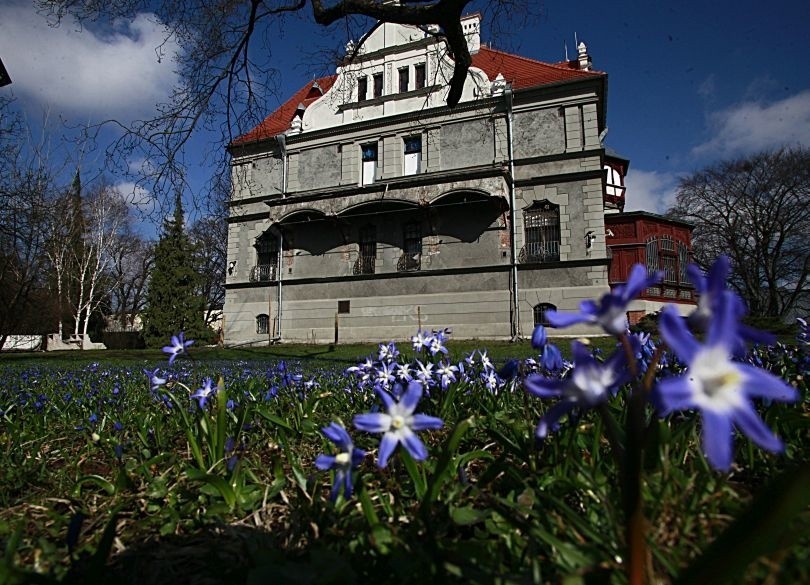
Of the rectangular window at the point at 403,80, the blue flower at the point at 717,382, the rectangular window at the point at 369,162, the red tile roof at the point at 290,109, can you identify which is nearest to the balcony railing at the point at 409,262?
the rectangular window at the point at 369,162

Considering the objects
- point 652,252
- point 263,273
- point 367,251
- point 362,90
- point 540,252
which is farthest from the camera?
point 652,252

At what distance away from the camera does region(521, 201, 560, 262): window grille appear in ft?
60.5

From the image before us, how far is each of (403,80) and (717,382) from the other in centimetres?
2349

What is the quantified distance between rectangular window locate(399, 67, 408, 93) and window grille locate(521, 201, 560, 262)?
8.54m

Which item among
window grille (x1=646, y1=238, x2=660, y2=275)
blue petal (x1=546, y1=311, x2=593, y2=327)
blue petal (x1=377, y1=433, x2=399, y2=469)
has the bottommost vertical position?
blue petal (x1=377, y1=433, x2=399, y2=469)

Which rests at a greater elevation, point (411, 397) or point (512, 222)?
point (512, 222)

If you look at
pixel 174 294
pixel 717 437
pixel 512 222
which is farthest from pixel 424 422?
pixel 174 294

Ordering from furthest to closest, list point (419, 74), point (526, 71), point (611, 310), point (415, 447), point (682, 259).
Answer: point (682, 259), point (419, 74), point (526, 71), point (415, 447), point (611, 310)

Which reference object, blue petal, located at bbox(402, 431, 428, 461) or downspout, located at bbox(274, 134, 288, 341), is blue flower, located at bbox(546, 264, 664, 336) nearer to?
blue petal, located at bbox(402, 431, 428, 461)

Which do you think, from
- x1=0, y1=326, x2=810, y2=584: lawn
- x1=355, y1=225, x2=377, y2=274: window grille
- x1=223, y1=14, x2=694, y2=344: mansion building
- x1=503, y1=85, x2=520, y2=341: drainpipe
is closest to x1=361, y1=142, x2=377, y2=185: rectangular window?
x1=223, y1=14, x2=694, y2=344: mansion building

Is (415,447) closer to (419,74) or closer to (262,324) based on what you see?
(262,324)

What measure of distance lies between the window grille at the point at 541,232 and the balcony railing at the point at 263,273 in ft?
40.1

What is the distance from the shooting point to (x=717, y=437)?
1.73 ft

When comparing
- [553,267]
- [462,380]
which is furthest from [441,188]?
[462,380]
